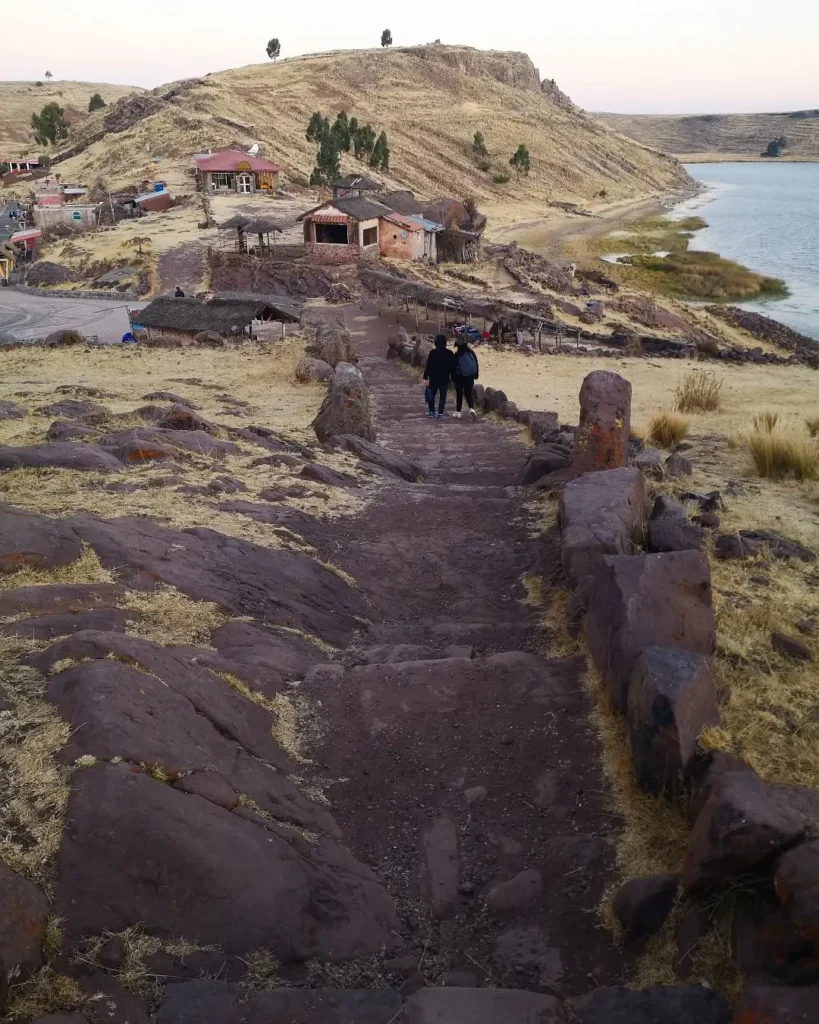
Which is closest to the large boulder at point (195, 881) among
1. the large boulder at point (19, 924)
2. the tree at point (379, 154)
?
the large boulder at point (19, 924)

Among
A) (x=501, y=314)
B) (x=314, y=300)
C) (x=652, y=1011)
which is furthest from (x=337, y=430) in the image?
(x=314, y=300)

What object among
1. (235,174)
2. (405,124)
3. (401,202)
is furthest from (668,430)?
(405,124)

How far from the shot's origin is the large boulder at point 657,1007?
320 cm

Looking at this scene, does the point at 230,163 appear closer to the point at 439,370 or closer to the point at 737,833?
the point at 439,370

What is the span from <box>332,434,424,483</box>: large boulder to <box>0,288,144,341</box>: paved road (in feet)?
59.8

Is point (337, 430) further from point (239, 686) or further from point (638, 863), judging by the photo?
point (638, 863)

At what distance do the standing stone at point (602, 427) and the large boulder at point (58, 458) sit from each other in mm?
5509

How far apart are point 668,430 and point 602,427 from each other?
491cm

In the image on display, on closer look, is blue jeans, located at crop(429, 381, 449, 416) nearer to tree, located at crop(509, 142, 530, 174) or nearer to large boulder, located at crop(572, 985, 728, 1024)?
large boulder, located at crop(572, 985, 728, 1024)

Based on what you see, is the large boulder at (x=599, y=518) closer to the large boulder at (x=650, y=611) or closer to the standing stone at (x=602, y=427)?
the large boulder at (x=650, y=611)

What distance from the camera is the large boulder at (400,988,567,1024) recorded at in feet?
10.7

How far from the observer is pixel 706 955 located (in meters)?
3.55

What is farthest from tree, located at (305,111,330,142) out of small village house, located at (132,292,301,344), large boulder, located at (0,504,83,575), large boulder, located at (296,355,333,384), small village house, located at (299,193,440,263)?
large boulder, located at (0,504,83,575)

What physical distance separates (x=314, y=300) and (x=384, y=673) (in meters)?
31.9
